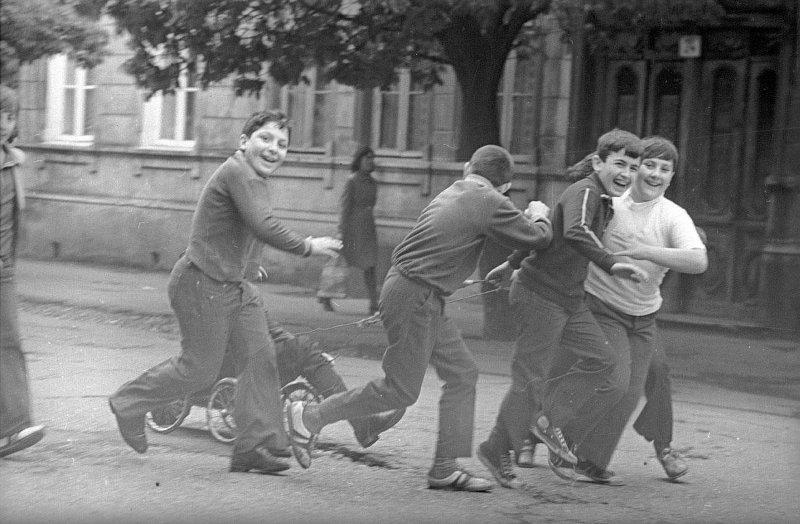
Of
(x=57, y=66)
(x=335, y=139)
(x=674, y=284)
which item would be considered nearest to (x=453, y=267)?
(x=674, y=284)

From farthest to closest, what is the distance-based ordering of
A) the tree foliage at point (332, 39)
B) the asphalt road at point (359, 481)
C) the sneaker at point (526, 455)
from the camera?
the tree foliage at point (332, 39) → the sneaker at point (526, 455) → the asphalt road at point (359, 481)

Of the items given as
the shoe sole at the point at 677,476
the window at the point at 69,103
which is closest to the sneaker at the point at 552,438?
the shoe sole at the point at 677,476

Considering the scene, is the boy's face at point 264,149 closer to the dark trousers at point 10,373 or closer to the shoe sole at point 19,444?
the dark trousers at point 10,373

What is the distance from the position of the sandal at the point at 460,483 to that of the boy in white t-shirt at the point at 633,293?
518 mm

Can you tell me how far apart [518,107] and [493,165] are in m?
9.19

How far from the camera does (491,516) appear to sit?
5.43m

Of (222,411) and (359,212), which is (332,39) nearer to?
(359,212)

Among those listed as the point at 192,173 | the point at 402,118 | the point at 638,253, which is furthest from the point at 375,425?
the point at 192,173

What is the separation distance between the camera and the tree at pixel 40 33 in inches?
571

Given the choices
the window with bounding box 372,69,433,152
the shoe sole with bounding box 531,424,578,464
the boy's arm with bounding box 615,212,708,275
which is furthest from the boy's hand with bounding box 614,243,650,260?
the window with bounding box 372,69,433,152

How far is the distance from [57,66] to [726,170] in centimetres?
1064

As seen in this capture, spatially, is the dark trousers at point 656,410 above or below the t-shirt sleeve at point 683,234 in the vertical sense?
below

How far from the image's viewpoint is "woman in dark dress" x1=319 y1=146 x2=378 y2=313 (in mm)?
12852

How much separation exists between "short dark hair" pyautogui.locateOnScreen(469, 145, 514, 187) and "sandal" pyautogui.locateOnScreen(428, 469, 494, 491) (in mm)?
1332
